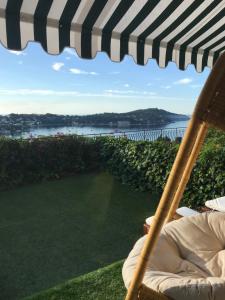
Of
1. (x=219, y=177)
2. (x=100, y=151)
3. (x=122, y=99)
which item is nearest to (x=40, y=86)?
(x=122, y=99)

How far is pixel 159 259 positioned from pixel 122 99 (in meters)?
26.1

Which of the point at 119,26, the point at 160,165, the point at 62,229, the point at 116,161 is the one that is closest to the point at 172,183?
the point at 119,26

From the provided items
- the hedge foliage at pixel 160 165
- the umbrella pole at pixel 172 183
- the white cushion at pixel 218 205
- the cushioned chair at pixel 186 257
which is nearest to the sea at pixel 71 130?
the hedge foliage at pixel 160 165

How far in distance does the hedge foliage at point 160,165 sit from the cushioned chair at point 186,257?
356 cm

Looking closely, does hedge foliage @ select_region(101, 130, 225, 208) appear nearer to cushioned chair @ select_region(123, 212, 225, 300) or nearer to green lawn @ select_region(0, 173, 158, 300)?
green lawn @ select_region(0, 173, 158, 300)

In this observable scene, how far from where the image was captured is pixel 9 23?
2.66 m

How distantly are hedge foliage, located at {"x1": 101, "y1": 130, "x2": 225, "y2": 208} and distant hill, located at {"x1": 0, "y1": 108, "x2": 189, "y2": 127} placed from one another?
5.91ft

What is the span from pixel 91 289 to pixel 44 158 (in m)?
5.94

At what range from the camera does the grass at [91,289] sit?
3170 millimetres

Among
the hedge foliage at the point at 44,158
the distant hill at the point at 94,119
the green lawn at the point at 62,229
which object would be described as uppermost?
the distant hill at the point at 94,119

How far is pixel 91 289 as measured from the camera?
A: 3305 mm

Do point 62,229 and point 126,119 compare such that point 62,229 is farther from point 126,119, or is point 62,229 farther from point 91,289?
point 126,119

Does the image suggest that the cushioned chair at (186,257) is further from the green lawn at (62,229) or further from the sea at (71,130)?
the sea at (71,130)

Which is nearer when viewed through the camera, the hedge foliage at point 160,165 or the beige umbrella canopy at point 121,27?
the beige umbrella canopy at point 121,27
